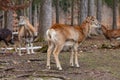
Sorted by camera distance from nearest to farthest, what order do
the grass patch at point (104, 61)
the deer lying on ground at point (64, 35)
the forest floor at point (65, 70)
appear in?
A: the forest floor at point (65, 70) < the deer lying on ground at point (64, 35) < the grass patch at point (104, 61)

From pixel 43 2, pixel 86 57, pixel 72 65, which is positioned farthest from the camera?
pixel 43 2

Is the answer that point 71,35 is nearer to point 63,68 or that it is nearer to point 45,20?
point 63,68

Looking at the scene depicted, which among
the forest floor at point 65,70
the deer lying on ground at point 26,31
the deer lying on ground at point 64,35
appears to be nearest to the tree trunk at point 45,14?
the deer lying on ground at point 26,31

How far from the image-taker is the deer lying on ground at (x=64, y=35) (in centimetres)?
1062

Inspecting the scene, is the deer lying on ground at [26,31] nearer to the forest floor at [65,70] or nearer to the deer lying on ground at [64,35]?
the forest floor at [65,70]

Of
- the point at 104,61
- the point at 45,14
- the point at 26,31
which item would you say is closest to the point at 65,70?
the point at 104,61

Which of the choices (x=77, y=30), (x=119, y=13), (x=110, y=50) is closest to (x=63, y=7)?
(x=119, y=13)

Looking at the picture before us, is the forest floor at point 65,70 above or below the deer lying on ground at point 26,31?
below

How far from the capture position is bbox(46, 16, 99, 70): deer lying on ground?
10625 mm

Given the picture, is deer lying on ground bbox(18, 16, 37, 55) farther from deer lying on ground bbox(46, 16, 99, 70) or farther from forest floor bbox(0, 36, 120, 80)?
deer lying on ground bbox(46, 16, 99, 70)

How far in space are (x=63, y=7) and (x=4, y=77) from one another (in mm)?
49290

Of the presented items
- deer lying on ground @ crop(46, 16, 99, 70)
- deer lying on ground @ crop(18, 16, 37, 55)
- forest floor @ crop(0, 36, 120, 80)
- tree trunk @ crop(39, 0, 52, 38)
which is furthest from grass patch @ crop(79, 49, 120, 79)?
tree trunk @ crop(39, 0, 52, 38)

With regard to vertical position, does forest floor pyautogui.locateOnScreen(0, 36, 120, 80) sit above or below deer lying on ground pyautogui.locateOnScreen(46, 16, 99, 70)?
below

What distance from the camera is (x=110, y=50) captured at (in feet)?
54.3
